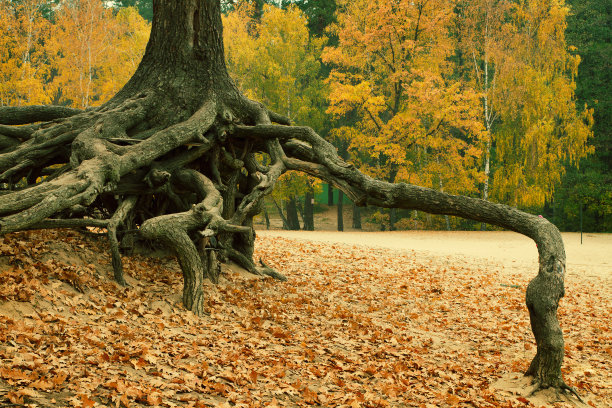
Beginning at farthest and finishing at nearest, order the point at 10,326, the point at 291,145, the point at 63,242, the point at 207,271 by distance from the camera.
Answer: the point at 291,145, the point at 207,271, the point at 63,242, the point at 10,326

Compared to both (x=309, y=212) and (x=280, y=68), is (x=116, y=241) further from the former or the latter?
(x=309, y=212)

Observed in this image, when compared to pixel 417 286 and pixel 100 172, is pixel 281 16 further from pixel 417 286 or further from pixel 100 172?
pixel 100 172

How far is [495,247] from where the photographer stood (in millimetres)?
21359

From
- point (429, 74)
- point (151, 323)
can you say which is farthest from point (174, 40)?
point (429, 74)

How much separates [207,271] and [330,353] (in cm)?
281

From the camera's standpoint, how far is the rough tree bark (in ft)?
20.5

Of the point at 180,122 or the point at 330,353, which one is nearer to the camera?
the point at 330,353

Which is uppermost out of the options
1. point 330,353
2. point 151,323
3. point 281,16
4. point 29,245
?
point 281,16

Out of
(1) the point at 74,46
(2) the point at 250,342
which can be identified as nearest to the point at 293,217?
(1) the point at 74,46

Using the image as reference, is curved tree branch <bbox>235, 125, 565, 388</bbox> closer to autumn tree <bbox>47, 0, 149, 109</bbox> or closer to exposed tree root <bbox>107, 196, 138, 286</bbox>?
exposed tree root <bbox>107, 196, 138, 286</bbox>

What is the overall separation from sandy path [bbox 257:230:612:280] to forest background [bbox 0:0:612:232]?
102 inches

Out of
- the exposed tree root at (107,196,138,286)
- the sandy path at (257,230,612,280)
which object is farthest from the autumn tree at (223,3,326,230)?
the exposed tree root at (107,196,138,286)

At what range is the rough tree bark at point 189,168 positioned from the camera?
624 cm

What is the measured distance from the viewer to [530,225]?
694 centimetres
